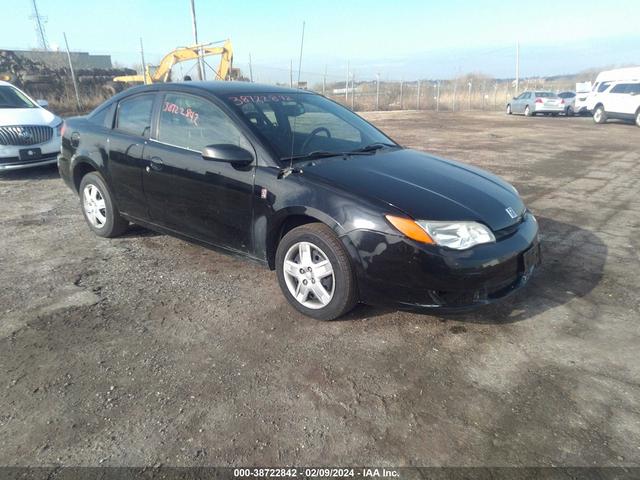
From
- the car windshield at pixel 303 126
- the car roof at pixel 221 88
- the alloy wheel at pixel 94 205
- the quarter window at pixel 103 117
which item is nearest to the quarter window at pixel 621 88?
the car windshield at pixel 303 126

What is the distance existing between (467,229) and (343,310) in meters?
0.99

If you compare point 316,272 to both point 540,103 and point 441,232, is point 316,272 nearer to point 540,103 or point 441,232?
point 441,232

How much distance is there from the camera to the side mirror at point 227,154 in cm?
335

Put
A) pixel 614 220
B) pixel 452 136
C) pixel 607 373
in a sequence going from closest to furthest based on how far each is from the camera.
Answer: pixel 607 373 < pixel 614 220 < pixel 452 136

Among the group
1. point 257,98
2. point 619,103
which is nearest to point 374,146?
point 257,98

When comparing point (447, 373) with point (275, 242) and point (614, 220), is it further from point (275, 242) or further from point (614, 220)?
point (614, 220)

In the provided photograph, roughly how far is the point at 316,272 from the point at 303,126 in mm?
1389

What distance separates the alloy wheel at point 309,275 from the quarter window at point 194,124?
944mm

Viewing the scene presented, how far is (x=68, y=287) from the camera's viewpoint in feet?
12.8

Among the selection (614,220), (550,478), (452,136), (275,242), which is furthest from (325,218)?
(452,136)

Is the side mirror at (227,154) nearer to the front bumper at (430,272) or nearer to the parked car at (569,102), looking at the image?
the front bumper at (430,272)

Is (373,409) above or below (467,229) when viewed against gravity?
below

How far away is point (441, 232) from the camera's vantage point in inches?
115

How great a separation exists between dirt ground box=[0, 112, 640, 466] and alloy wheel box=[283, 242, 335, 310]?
7.3 inches
